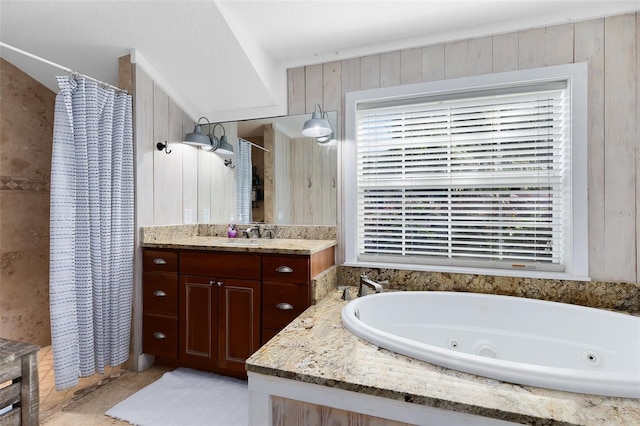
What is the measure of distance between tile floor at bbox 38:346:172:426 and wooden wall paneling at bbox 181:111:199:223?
1.23m

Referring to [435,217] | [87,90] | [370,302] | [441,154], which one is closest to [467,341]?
[370,302]

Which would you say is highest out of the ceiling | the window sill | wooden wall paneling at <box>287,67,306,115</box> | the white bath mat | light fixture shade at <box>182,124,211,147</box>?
the ceiling

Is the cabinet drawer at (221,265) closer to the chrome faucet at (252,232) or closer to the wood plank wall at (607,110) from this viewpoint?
the chrome faucet at (252,232)

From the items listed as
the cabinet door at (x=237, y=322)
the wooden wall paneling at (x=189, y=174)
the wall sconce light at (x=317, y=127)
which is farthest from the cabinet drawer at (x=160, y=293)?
the wall sconce light at (x=317, y=127)

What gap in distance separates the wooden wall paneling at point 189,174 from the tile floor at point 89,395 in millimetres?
1226

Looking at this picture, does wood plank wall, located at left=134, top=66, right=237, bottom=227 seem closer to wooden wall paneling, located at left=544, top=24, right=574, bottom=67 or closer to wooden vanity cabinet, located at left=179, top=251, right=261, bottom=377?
wooden vanity cabinet, located at left=179, top=251, right=261, bottom=377

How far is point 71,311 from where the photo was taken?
192cm

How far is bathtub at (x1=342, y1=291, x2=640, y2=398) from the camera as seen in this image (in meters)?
1.52

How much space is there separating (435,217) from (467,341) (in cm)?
80

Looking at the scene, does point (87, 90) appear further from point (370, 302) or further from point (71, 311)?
point (370, 302)

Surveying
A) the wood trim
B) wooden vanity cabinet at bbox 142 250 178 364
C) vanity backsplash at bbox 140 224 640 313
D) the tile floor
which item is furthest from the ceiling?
the tile floor

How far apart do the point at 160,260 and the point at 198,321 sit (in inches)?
19.9

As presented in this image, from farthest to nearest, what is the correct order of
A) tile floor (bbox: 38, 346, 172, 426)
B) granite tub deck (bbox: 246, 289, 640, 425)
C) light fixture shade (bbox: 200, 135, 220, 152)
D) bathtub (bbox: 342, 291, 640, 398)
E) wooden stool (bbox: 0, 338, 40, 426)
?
light fixture shade (bbox: 200, 135, 220, 152) < tile floor (bbox: 38, 346, 172, 426) < bathtub (bbox: 342, 291, 640, 398) < wooden stool (bbox: 0, 338, 40, 426) < granite tub deck (bbox: 246, 289, 640, 425)

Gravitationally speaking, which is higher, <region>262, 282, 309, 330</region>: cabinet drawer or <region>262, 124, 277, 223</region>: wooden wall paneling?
<region>262, 124, 277, 223</region>: wooden wall paneling
